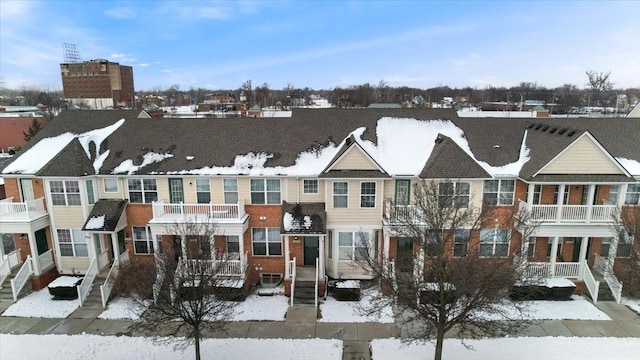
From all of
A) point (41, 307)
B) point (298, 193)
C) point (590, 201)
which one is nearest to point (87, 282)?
point (41, 307)

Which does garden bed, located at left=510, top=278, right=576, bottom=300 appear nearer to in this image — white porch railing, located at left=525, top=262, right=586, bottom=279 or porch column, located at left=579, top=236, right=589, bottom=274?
white porch railing, located at left=525, top=262, right=586, bottom=279

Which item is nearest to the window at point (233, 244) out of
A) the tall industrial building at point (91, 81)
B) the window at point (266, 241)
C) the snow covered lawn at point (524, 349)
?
the window at point (266, 241)

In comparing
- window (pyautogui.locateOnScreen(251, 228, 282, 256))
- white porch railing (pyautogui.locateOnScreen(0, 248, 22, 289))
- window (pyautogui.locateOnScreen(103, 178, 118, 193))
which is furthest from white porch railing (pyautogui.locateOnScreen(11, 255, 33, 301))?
window (pyautogui.locateOnScreen(251, 228, 282, 256))

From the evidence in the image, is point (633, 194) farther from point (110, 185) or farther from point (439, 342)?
point (110, 185)

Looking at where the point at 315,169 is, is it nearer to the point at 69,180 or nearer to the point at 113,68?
the point at 69,180

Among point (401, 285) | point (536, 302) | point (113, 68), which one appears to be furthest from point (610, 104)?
point (113, 68)

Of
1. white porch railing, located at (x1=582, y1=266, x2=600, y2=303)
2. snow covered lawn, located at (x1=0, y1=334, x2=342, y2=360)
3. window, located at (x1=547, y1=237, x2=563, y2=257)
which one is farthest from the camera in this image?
window, located at (x1=547, y1=237, x2=563, y2=257)

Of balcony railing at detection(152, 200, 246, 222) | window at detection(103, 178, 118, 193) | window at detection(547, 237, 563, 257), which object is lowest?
window at detection(547, 237, 563, 257)

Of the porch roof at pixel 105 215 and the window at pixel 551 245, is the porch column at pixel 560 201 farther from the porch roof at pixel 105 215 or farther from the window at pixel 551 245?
the porch roof at pixel 105 215

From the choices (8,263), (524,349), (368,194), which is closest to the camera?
(524,349)
